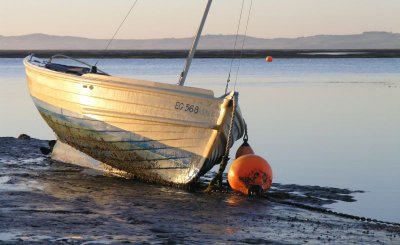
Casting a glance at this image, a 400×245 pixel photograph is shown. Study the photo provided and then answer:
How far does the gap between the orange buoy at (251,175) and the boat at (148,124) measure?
0.44 meters

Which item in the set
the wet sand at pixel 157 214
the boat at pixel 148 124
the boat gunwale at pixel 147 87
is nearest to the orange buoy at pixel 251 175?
the wet sand at pixel 157 214

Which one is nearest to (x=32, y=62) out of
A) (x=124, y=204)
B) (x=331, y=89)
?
(x=124, y=204)

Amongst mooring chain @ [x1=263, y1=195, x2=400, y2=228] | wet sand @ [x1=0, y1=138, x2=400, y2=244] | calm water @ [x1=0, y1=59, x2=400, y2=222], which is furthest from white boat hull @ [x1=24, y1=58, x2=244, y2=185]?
calm water @ [x1=0, y1=59, x2=400, y2=222]

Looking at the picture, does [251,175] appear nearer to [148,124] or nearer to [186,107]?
[186,107]

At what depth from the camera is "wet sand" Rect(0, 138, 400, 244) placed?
9.24 m

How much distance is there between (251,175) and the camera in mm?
12367

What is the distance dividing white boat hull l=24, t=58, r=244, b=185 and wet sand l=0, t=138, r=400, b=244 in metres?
0.35

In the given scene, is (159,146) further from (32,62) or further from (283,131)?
(283,131)

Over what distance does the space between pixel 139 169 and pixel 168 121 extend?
125cm

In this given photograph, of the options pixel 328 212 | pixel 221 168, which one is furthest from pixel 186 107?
pixel 328 212

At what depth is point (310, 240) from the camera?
9320 mm

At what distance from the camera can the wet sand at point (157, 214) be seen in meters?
9.24

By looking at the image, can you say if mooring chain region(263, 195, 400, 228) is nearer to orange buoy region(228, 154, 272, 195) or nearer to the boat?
orange buoy region(228, 154, 272, 195)

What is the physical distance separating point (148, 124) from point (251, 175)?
1721 mm
